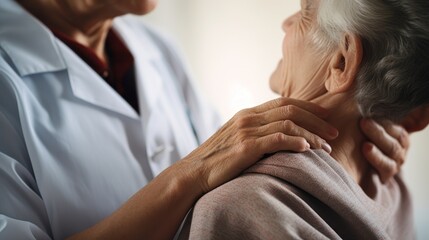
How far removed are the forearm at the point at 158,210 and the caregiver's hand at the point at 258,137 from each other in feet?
0.07

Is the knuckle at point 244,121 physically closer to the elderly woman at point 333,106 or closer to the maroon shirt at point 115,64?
the elderly woman at point 333,106

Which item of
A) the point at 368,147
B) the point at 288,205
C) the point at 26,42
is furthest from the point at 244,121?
the point at 26,42

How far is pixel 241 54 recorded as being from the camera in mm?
1314

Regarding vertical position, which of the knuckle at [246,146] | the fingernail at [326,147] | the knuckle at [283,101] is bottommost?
the fingernail at [326,147]

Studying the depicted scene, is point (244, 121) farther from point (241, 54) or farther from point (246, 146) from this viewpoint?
point (241, 54)

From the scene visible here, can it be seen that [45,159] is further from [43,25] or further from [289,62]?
[289,62]

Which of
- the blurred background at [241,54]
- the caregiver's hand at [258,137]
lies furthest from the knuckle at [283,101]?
the blurred background at [241,54]

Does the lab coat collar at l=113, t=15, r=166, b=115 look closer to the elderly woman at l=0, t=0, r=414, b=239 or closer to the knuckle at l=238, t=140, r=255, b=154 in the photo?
the elderly woman at l=0, t=0, r=414, b=239

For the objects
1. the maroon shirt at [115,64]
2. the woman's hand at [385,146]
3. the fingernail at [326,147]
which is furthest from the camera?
the maroon shirt at [115,64]

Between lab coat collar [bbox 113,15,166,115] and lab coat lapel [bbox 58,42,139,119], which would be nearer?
lab coat lapel [bbox 58,42,139,119]

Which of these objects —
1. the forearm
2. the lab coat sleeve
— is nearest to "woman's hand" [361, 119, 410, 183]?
the forearm

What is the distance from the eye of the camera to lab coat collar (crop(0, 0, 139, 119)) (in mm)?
972

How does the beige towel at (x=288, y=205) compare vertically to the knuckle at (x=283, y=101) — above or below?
below

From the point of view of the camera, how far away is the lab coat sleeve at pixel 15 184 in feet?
2.69
